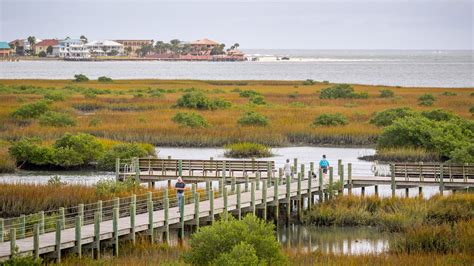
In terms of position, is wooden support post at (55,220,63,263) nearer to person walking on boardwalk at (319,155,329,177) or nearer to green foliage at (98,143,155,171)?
person walking on boardwalk at (319,155,329,177)

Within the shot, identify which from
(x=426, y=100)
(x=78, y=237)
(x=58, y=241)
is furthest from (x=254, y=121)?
(x=58, y=241)

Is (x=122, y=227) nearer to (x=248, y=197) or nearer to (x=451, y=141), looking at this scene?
(x=248, y=197)

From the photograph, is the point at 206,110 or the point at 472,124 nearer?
the point at 472,124

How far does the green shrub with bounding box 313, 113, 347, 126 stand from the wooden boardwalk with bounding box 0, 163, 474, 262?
23634 millimetres

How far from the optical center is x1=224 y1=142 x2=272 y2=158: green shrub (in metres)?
51.1

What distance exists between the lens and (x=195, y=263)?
23.0m

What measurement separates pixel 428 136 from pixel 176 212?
73.5ft

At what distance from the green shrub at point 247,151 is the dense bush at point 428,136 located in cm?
535

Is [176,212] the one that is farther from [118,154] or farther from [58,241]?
[118,154]

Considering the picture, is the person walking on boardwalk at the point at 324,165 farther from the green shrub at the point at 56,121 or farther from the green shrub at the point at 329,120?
the green shrub at the point at 56,121

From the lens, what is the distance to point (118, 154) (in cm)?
4572

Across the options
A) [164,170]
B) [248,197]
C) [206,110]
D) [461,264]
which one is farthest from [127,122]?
[461,264]

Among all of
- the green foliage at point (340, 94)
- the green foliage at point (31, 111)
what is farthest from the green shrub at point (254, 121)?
the green foliage at point (340, 94)

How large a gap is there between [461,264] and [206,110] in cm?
5135
